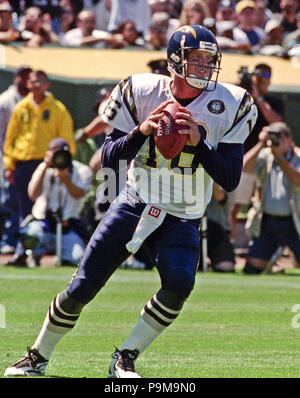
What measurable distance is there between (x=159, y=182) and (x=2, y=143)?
282 inches

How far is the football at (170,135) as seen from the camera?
16.9ft

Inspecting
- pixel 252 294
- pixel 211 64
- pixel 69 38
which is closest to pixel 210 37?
pixel 211 64

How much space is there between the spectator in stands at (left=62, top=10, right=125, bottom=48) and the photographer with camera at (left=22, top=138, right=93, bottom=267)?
2.66 m

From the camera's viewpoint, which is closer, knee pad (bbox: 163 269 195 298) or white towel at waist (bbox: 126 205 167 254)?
knee pad (bbox: 163 269 195 298)

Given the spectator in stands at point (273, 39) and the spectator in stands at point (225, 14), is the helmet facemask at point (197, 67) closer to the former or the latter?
the spectator in stands at point (273, 39)

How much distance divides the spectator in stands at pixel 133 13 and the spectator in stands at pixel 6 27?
6.12 ft

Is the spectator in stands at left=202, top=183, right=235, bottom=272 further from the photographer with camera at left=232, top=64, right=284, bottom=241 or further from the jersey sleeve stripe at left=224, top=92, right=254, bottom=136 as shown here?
the jersey sleeve stripe at left=224, top=92, right=254, bottom=136

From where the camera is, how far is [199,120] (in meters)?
5.44

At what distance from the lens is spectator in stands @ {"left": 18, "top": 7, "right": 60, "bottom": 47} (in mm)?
13219

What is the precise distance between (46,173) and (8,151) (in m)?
0.74

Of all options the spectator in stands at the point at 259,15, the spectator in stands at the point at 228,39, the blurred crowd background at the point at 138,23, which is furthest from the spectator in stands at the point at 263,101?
the spectator in stands at the point at 259,15

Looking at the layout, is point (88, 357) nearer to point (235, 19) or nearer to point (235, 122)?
point (235, 122)

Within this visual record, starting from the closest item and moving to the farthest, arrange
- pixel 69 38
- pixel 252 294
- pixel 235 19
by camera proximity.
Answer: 1. pixel 252 294
2. pixel 69 38
3. pixel 235 19

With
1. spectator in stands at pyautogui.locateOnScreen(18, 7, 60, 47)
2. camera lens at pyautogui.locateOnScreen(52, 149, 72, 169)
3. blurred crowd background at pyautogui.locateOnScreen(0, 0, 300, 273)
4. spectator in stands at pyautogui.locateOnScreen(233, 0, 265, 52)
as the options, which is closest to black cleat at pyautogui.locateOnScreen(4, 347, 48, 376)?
blurred crowd background at pyautogui.locateOnScreen(0, 0, 300, 273)
